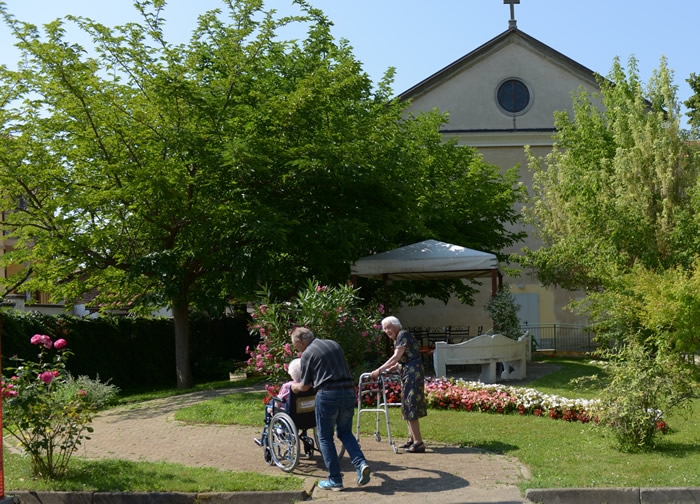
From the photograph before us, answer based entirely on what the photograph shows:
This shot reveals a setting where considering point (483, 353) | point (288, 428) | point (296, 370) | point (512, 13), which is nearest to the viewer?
Result: point (288, 428)

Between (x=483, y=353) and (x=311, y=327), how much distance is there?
15.7ft

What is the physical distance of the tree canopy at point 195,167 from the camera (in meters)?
17.5

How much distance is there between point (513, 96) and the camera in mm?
35875

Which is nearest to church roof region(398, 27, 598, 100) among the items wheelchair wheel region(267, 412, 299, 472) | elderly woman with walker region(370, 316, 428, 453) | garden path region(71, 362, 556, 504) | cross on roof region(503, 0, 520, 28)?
cross on roof region(503, 0, 520, 28)

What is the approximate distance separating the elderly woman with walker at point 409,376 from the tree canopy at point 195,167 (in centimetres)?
711

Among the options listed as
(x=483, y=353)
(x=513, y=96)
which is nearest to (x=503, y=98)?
(x=513, y=96)

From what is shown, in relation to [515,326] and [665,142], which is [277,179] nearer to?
[515,326]

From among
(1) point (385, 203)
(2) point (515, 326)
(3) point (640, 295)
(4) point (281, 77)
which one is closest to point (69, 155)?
(4) point (281, 77)

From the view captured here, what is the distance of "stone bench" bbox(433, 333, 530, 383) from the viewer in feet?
51.5

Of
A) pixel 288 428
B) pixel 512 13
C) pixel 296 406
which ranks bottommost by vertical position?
pixel 288 428

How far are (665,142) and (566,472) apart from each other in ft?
48.4

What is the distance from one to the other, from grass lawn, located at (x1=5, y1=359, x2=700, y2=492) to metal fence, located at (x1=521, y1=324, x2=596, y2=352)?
1980 cm

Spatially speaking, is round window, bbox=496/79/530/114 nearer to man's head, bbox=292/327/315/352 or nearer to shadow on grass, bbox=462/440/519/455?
shadow on grass, bbox=462/440/519/455

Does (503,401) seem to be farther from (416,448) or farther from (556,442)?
(416,448)
